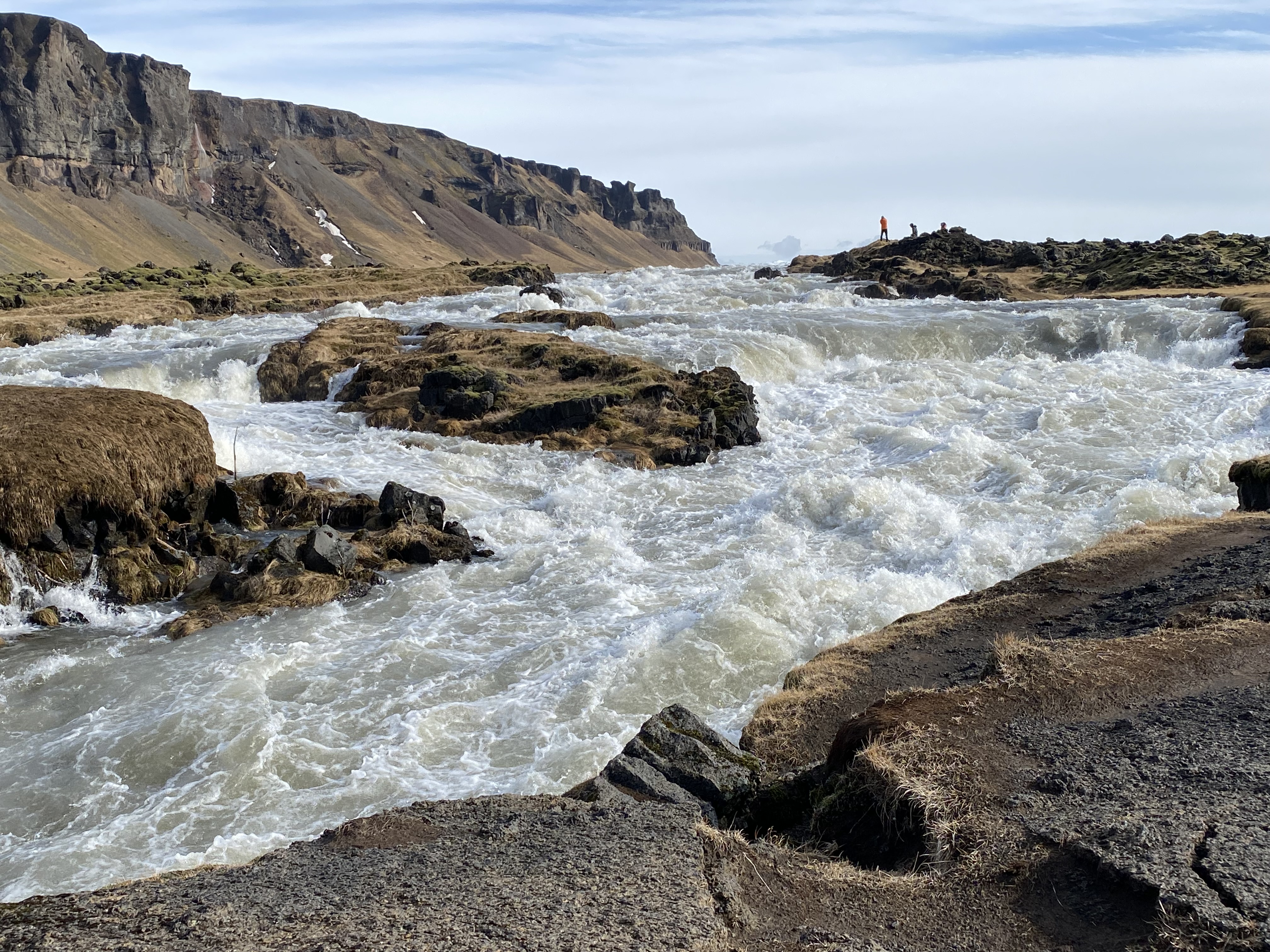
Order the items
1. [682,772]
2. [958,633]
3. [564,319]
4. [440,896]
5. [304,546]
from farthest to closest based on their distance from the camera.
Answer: [564,319]
[304,546]
[958,633]
[682,772]
[440,896]

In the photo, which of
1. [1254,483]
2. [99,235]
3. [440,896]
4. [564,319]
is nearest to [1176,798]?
[440,896]

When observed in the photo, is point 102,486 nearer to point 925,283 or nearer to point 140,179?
point 925,283

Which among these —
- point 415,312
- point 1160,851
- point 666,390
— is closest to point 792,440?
point 666,390

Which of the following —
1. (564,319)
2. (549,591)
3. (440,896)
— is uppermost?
(564,319)

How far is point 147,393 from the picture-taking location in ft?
68.9

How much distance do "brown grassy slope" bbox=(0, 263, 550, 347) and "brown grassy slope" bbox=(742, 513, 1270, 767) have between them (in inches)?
1723

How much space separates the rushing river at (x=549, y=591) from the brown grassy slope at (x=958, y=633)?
134 cm

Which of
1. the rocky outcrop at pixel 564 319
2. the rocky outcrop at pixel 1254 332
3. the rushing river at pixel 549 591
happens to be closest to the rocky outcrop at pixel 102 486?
the rushing river at pixel 549 591

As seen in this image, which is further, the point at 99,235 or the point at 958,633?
the point at 99,235

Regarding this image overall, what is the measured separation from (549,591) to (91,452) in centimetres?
861

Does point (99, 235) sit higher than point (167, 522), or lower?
higher

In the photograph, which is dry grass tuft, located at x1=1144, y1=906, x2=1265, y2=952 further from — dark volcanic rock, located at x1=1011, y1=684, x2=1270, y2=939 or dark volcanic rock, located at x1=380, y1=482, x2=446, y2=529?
dark volcanic rock, located at x1=380, y1=482, x2=446, y2=529

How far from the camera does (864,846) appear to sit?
748cm

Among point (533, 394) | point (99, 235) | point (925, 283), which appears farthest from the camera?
point (99, 235)
